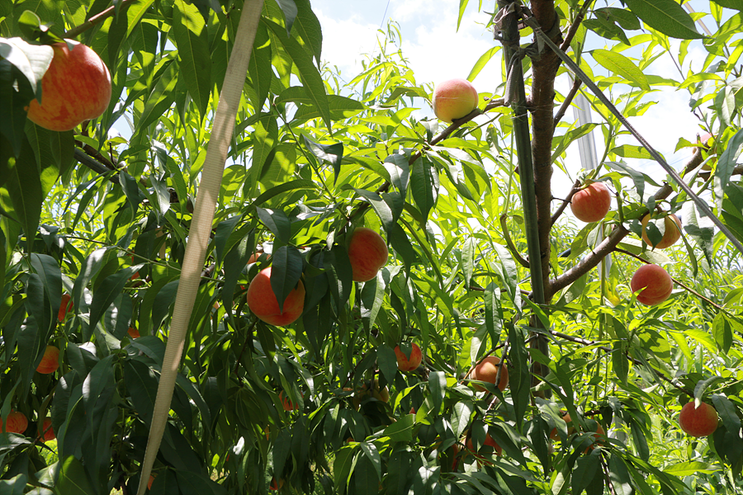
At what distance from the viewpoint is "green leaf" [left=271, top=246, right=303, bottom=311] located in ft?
1.36

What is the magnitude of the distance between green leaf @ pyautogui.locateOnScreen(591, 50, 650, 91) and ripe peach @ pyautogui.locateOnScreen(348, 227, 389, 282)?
1.31ft

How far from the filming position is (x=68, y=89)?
0.31 m

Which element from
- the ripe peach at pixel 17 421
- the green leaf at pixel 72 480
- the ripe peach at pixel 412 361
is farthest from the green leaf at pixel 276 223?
the ripe peach at pixel 17 421

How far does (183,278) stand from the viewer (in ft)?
0.78

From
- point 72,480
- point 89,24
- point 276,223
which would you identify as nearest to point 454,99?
point 276,223

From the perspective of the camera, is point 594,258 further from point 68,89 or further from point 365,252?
point 68,89

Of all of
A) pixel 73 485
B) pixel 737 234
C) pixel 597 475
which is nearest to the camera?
pixel 73 485

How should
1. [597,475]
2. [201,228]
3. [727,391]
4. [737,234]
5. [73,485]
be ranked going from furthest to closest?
1. [727,391]
2. [597,475]
3. [737,234]
4. [73,485]
5. [201,228]

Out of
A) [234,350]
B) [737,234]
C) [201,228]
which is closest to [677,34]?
[737,234]

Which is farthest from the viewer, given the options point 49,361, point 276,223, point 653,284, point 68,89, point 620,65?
point 653,284

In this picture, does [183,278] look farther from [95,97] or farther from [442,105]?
[442,105]

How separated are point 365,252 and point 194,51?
25 centimetres

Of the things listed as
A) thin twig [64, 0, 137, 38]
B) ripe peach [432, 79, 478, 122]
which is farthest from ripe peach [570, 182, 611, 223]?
thin twig [64, 0, 137, 38]

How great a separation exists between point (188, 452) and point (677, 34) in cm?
64
